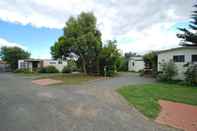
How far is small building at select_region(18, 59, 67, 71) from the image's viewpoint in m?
36.3

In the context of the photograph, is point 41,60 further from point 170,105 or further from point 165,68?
point 170,105

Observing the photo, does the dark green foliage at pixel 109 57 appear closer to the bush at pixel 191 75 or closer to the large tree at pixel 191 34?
the large tree at pixel 191 34

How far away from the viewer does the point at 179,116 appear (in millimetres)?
6977

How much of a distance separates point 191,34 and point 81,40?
526 inches

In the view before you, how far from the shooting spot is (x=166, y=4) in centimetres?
1476

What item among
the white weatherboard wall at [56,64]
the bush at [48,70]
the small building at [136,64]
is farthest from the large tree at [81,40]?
the small building at [136,64]

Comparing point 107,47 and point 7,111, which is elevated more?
point 107,47

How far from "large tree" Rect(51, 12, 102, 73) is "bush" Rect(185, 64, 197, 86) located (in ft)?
40.1

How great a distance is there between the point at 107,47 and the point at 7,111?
2021 centimetres

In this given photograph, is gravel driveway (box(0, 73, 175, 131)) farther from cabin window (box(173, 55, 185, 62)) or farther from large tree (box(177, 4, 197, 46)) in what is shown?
large tree (box(177, 4, 197, 46))

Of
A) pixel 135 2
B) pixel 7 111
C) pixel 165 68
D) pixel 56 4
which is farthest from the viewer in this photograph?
pixel 165 68

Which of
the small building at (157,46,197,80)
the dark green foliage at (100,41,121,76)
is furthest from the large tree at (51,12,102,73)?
the small building at (157,46,197,80)

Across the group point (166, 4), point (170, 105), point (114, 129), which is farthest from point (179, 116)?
point (166, 4)

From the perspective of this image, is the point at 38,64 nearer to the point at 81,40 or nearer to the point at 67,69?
the point at 67,69
